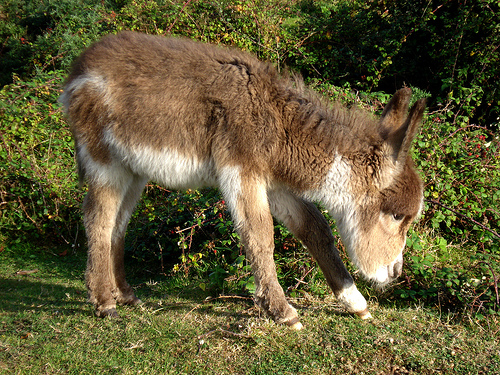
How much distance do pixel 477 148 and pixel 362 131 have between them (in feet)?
8.63

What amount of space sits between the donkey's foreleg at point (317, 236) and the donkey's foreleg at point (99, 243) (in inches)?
58.7

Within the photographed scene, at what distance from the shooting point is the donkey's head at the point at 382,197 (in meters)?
3.45

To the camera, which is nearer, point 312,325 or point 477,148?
point 312,325

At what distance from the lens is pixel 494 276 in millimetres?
3746

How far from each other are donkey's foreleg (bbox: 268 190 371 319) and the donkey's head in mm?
228

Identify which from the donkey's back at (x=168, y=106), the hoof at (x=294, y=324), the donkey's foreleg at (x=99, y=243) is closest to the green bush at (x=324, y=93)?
the hoof at (x=294, y=324)

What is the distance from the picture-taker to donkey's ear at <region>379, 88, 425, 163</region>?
3.11 metres

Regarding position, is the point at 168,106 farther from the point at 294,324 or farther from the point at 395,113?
the point at 294,324

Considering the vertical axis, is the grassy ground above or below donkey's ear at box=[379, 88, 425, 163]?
below

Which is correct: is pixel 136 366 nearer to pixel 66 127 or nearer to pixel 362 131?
pixel 362 131

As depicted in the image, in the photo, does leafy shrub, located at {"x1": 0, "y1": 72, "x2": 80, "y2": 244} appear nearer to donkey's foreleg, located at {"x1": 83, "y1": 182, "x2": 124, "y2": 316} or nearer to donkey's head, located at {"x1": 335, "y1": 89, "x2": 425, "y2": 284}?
donkey's foreleg, located at {"x1": 83, "y1": 182, "x2": 124, "y2": 316}

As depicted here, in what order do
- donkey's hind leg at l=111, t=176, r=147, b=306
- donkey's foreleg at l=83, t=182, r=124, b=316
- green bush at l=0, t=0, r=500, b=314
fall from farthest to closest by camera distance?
green bush at l=0, t=0, r=500, b=314 → donkey's hind leg at l=111, t=176, r=147, b=306 → donkey's foreleg at l=83, t=182, r=124, b=316

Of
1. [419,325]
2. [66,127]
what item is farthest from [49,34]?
[419,325]

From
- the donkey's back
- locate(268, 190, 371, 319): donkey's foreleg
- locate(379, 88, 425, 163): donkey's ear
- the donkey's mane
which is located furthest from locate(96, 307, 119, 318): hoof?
locate(379, 88, 425, 163): donkey's ear
